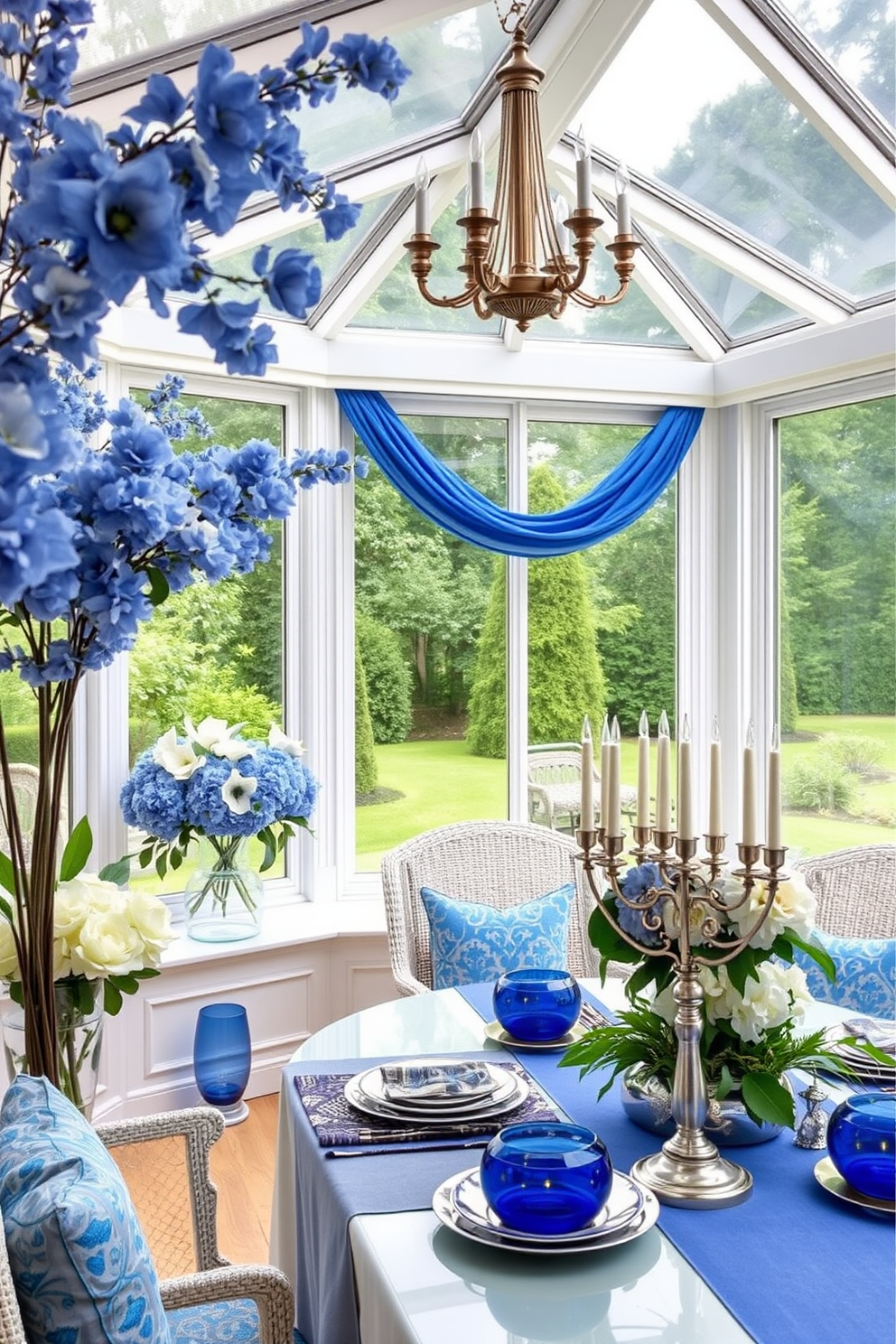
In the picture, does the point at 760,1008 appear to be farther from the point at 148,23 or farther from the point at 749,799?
the point at 148,23

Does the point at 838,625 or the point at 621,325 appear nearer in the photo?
the point at 838,625

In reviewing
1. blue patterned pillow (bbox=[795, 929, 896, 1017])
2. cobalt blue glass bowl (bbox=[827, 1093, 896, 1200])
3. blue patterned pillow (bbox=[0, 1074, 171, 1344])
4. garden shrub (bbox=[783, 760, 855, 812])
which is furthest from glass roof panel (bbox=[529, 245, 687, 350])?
blue patterned pillow (bbox=[0, 1074, 171, 1344])

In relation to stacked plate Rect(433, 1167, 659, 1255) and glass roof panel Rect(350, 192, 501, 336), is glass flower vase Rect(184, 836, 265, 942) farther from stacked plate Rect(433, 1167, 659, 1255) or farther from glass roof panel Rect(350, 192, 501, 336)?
stacked plate Rect(433, 1167, 659, 1255)

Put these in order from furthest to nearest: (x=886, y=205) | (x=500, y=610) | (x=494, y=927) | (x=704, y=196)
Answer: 1. (x=500, y=610)
2. (x=704, y=196)
3. (x=886, y=205)
4. (x=494, y=927)

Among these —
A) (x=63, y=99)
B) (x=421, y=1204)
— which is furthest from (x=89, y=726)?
(x=63, y=99)

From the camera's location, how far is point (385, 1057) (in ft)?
7.50

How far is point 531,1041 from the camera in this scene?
2324 mm

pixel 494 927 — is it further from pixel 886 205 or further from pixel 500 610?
pixel 886 205

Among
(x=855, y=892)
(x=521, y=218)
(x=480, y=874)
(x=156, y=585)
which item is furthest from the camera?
(x=480, y=874)

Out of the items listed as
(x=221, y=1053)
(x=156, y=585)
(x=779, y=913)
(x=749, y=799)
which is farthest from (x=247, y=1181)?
(x=156, y=585)

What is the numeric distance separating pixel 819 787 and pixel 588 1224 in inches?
118

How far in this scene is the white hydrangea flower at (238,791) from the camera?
365 cm

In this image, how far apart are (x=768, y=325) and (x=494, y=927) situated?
2.51 metres

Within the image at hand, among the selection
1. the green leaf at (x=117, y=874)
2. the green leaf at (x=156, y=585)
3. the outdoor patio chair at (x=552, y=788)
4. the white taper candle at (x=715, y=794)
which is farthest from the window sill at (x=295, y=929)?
the green leaf at (x=156, y=585)
